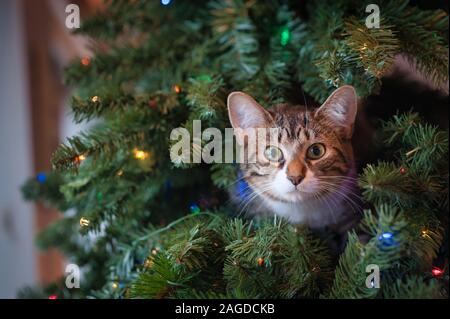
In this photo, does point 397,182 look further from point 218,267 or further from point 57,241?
point 57,241

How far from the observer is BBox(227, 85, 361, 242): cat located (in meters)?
0.66

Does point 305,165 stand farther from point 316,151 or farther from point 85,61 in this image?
point 85,61

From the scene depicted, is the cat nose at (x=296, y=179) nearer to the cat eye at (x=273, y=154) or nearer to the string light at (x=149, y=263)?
the cat eye at (x=273, y=154)

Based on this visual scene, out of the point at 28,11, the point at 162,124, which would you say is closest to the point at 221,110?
the point at 162,124

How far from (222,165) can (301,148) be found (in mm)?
127

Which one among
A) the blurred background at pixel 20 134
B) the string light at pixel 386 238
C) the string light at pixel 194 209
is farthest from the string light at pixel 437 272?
the blurred background at pixel 20 134

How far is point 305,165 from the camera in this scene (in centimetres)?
67

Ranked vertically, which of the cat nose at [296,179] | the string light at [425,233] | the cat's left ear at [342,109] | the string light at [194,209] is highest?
the cat's left ear at [342,109]

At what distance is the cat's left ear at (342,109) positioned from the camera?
619 mm

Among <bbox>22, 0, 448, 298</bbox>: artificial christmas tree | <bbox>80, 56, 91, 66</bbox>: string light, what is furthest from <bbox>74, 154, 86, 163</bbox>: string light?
<bbox>80, 56, 91, 66</bbox>: string light

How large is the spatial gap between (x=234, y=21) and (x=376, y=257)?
484 mm

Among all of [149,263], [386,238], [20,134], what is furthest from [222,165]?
[20,134]

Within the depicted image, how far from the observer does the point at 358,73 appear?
625 millimetres

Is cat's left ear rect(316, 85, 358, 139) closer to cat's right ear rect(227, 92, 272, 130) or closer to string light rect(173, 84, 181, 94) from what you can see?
cat's right ear rect(227, 92, 272, 130)
